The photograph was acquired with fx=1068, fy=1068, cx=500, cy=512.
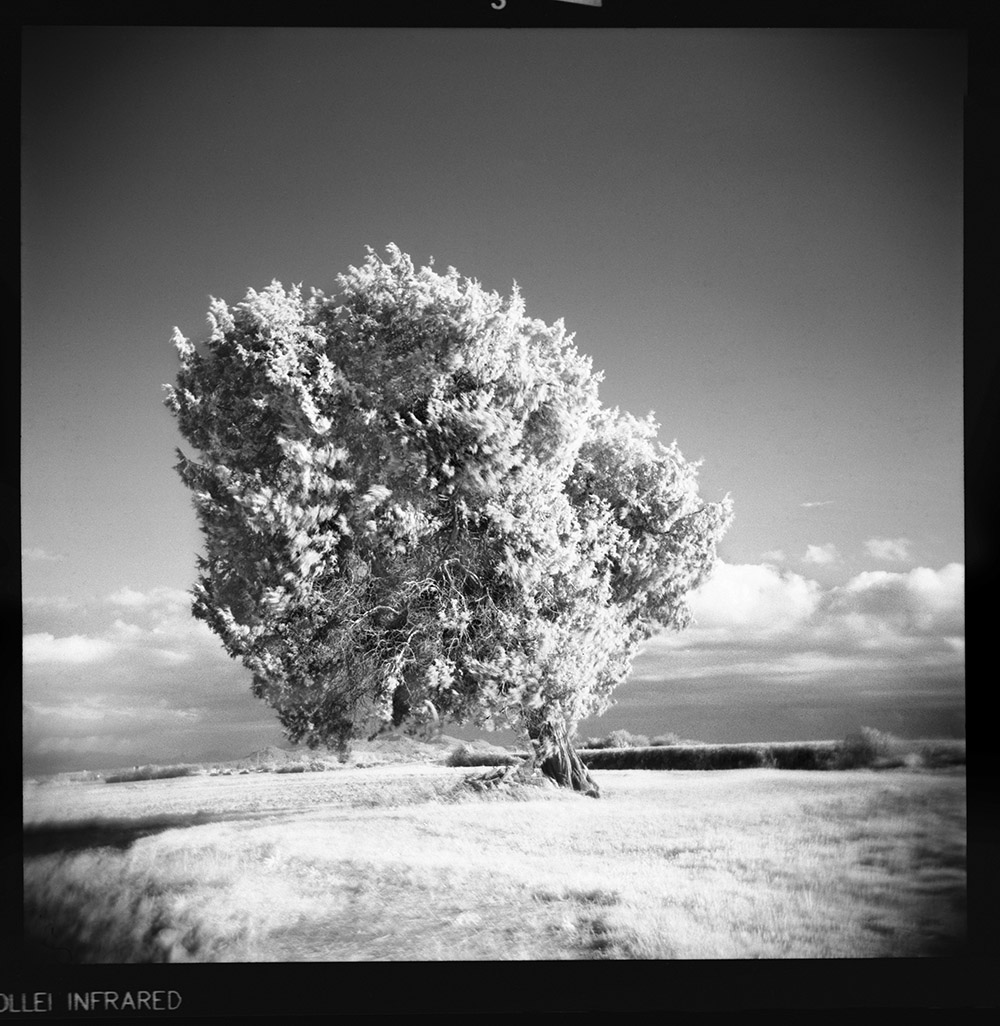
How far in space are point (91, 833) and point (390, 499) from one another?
409 cm

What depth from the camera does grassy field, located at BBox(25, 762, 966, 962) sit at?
9.15m

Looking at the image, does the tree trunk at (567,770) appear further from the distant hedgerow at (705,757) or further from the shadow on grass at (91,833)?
the shadow on grass at (91,833)

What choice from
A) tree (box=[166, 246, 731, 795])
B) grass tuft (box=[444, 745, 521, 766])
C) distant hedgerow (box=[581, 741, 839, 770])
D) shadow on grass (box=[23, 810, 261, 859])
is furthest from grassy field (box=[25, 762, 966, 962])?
tree (box=[166, 246, 731, 795])

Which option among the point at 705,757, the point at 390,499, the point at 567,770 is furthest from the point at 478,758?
the point at 390,499

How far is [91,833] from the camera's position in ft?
31.8

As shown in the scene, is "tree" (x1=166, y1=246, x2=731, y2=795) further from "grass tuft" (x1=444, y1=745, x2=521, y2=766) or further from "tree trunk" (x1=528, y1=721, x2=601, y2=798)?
"tree trunk" (x1=528, y1=721, x2=601, y2=798)

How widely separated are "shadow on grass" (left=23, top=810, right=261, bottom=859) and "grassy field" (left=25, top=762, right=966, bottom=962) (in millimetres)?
13

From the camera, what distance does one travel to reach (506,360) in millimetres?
9633

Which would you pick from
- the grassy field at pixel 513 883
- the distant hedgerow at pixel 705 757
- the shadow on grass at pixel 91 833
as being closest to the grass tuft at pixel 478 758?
the grassy field at pixel 513 883

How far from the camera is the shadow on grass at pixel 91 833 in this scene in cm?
941

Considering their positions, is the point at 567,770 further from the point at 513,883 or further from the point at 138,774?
the point at 138,774

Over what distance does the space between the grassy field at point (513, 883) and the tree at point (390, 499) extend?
4.05 ft

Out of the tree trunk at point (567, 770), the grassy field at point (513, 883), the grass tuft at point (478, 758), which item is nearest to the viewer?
the grassy field at point (513, 883)

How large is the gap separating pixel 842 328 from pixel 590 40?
3448 mm
